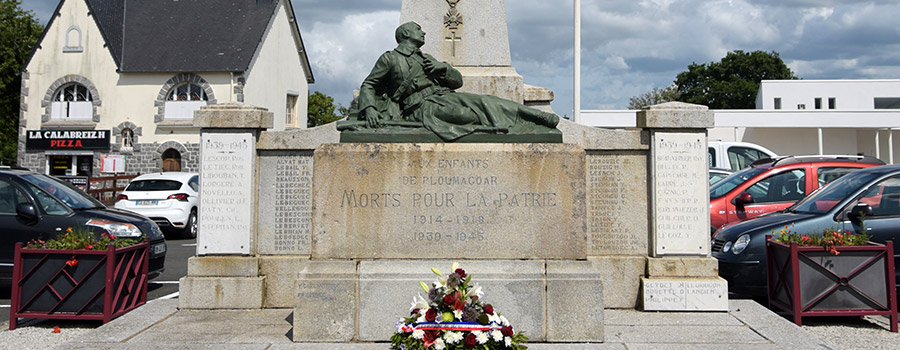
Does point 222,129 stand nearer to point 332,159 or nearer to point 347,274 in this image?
point 332,159

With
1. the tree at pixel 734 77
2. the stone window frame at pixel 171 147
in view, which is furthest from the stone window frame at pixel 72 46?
the tree at pixel 734 77

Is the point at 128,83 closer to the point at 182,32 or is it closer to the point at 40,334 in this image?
the point at 182,32

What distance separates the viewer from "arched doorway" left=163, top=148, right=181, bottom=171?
33.9m

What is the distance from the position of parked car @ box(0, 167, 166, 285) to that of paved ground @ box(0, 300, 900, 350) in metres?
1.75

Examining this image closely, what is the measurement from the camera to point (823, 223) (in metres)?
7.66

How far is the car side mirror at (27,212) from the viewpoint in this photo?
8.50 meters

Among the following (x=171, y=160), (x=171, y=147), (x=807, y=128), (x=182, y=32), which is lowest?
(x=171, y=160)

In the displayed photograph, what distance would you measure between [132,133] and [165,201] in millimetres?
20113

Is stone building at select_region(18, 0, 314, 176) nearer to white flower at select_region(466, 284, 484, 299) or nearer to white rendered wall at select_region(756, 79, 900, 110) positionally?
white flower at select_region(466, 284, 484, 299)

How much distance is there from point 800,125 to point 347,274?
36.4 metres

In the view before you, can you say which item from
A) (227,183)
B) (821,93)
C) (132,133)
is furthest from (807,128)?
(227,183)

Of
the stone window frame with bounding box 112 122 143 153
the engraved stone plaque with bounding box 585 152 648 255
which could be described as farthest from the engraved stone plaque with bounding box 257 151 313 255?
the stone window frame with bounding box 112 122 143 153

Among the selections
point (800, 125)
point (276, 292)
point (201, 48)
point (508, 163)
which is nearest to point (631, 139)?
point (508, 163)

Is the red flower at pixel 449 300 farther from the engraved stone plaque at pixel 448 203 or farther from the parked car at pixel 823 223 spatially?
the parked car at pixel 823 223
